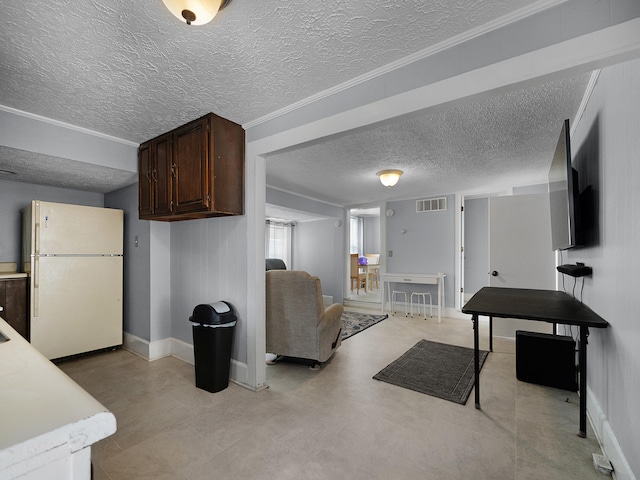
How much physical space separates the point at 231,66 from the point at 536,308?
265cm

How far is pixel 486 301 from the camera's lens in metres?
2.50

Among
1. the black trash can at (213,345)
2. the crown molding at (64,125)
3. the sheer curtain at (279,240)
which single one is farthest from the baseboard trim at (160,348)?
the sheer curtain at (279,240)

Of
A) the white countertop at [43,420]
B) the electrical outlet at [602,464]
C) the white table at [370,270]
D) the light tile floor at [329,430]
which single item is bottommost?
the light tile floor at [329,430]

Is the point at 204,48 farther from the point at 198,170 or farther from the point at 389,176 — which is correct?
the point at 389,176

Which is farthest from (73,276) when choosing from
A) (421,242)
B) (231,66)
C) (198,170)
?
(421,242)

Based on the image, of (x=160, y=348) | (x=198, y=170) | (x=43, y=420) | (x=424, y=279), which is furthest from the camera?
(x=424, y=279)

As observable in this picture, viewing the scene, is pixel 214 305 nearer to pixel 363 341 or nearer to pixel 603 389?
pixel 363 341

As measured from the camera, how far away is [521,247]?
393 centimetres

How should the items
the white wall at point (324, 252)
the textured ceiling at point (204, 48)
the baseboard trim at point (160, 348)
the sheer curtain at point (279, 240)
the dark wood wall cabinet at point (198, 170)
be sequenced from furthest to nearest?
1. the sheer curtain at point (279, 240)
2. the white wall at point (324, 252)
3. the baseboard trim at point (160, 348)
4. the dark wood wall cabinet at point (198, 170)
5. the textured ceiling at point (204, 48)

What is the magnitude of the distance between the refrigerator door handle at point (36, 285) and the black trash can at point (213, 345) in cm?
179

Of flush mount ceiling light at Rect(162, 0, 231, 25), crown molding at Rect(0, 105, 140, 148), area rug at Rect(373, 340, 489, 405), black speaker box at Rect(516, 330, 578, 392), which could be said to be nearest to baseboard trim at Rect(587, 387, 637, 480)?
black speaker box at Rect(516, 330, 578, 392)

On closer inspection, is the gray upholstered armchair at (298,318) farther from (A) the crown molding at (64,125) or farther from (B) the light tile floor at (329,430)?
(A) the crown molding at (64,125)

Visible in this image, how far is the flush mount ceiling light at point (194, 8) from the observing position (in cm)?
129

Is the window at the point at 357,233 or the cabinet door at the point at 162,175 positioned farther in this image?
the window at the point at 357,233
